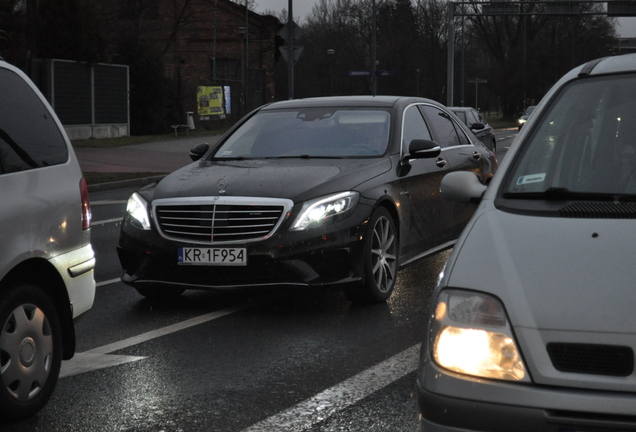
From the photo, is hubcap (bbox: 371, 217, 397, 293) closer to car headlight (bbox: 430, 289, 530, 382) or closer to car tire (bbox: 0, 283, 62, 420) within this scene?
car tire (bbox: 0, 283, 62, 420)

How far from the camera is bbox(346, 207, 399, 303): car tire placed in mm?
7230

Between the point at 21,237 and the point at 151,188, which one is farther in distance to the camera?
the point at 151,188

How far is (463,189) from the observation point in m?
4.39

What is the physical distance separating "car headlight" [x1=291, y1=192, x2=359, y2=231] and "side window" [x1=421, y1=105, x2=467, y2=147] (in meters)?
2.10

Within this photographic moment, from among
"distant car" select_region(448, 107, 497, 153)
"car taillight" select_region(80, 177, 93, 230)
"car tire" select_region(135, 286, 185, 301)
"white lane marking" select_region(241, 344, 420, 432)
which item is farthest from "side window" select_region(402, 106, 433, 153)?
"distant car" select_region(448, 107, 497, 153)

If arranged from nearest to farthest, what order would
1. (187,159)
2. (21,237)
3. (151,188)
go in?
(21,237), (151,188), (187,159)

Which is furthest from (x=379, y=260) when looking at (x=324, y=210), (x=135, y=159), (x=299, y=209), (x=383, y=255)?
(x=135, y=159)

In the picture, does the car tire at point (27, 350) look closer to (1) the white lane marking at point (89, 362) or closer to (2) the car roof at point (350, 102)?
(1) the white lane marking at point (89, 362)

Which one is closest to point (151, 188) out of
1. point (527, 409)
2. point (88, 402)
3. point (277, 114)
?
point (277, 114)

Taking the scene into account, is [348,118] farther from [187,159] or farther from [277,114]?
[187,159]

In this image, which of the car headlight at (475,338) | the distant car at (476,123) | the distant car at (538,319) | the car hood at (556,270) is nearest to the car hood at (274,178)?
the distant car at (538,319)

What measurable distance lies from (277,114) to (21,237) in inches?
171

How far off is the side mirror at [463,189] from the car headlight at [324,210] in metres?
2.53

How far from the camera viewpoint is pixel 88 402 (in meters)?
5.01
